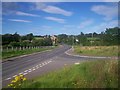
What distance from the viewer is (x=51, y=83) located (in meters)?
9.27

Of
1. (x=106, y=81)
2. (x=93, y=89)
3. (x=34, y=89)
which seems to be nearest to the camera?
(x=93, y=89)

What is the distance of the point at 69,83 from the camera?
9.23 m

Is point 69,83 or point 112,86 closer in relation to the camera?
point 112,86

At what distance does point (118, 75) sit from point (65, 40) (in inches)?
7441

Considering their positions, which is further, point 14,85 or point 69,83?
point 69,83

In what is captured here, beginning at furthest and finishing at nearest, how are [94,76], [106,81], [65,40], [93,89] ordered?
[65,40]
[94,76]
[106,81]
[93,89]

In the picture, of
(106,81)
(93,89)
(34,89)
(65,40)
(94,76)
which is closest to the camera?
(93,89)

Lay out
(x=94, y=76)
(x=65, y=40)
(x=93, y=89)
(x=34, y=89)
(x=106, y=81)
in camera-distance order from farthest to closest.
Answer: (x=65, y=40)
(x=94, y=76)
(x=106, y=81)
(x=34, y=89)
(x=93, y=89)

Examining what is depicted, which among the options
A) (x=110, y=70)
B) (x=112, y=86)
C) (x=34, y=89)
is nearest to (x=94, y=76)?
(x=110, y=70)

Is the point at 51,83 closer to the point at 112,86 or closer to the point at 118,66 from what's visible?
the point at 112,86

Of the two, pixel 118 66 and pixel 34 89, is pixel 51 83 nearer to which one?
pixel 34 89

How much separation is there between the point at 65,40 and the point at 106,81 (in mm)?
189496

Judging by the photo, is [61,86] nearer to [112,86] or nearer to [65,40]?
[112,86]

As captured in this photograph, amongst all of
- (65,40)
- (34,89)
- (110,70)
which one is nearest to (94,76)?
(110,70)
